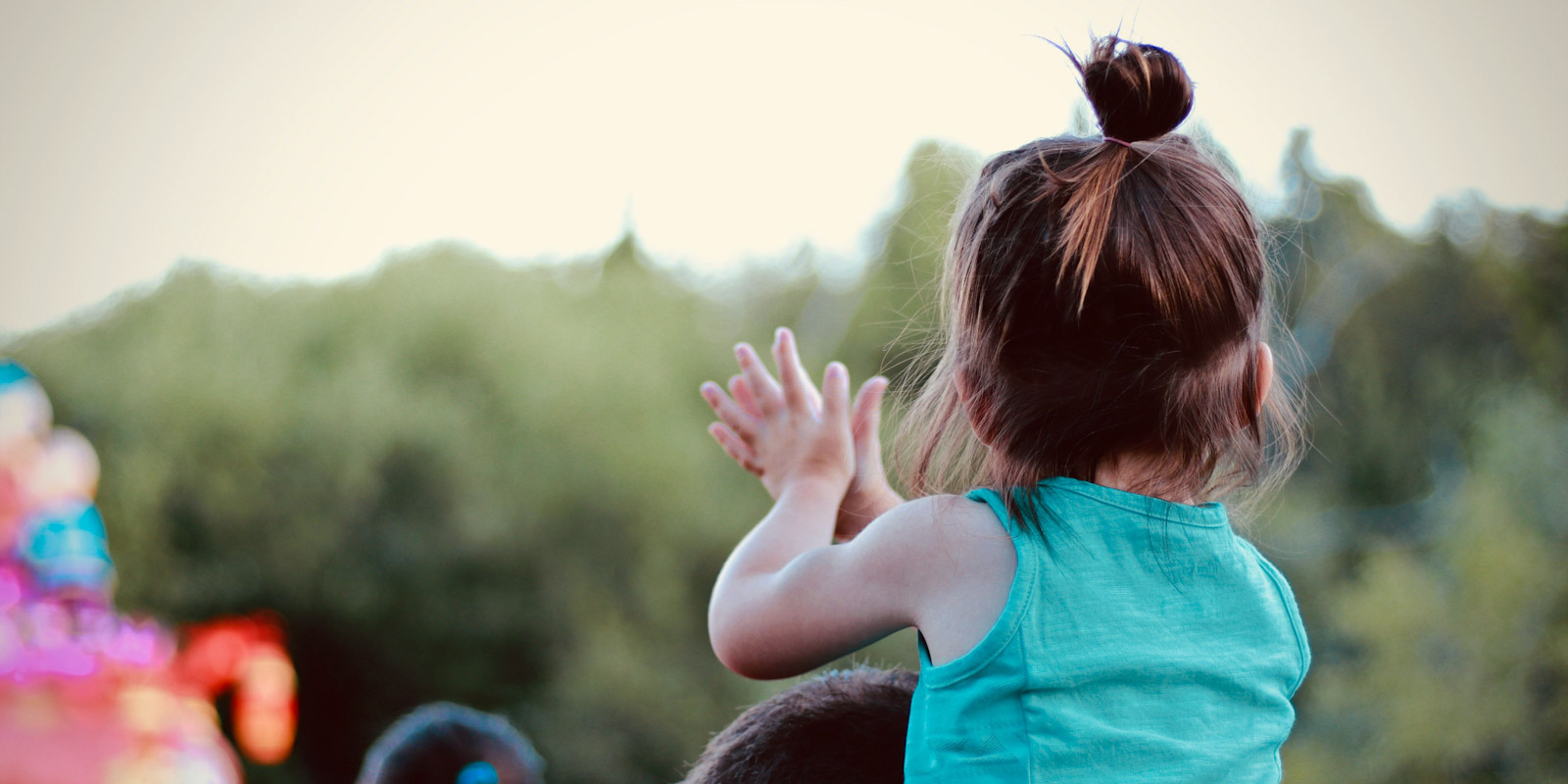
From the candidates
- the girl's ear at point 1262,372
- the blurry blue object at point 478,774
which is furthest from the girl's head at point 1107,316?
the blurry blue object at point 478,774

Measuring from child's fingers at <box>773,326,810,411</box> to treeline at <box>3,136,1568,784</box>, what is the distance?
24.6 ft

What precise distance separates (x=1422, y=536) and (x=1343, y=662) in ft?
4.12

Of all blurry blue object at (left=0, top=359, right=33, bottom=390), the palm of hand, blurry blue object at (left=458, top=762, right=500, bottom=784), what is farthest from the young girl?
blurry blue object at (left=0, top=359, right=33, bottom=390)

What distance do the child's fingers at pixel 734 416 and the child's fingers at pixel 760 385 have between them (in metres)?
→ 0.02

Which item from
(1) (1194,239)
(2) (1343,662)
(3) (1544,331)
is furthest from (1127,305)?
(3) (1544,331)

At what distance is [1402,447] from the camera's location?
30.6 ft

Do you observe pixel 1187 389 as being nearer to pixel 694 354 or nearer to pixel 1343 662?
pixel 1343 662

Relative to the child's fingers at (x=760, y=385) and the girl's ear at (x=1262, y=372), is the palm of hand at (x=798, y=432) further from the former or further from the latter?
the girl's ear at (x=1262, y=372)

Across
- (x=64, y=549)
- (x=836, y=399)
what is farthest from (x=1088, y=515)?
(x=64, y=549)

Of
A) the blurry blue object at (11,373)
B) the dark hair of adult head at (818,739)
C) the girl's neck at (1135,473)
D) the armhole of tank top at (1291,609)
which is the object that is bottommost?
the blurry blue object at (11,373)

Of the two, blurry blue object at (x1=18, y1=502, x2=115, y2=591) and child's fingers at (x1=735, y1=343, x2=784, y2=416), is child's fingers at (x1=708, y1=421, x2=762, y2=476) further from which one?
blurry blue object at (x1=18, y1=502, x2=115, y2=591)

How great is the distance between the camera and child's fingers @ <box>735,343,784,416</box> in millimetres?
1021

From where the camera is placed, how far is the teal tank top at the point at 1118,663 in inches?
26.2

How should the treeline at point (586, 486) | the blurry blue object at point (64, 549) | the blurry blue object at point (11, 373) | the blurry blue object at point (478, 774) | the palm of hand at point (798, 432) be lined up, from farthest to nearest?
the treeline at point (586, 486), the blurry blue object at point (11, 373), the blurry blue object at point (64, 549), the blurry blue object at point (478, 774), the palm of hand at point (798, 432)
